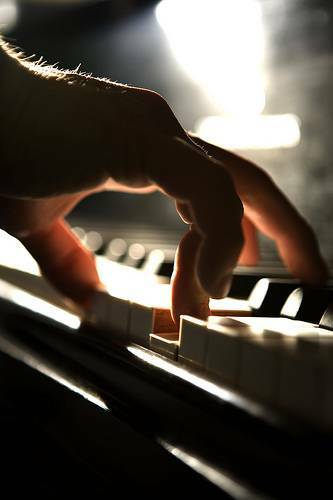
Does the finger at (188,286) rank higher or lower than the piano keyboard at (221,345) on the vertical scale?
higher

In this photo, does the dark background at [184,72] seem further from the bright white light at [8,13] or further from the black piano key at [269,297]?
the black piano key at [269,297]

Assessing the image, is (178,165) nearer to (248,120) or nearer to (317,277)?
(317,277)

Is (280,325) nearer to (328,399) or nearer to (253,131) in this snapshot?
(328,399)

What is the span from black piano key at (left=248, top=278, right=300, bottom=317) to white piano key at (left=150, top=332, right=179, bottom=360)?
0.12 meters

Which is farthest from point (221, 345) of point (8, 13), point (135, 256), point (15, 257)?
point (8, 13)

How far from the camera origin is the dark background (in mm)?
1072

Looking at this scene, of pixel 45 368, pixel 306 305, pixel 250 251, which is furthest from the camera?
pixel 250 251

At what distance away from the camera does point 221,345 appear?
1.79ft

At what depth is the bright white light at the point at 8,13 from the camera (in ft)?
5.33

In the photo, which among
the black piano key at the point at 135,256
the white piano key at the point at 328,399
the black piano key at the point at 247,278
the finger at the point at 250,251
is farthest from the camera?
the black piano key at the point at 135,256

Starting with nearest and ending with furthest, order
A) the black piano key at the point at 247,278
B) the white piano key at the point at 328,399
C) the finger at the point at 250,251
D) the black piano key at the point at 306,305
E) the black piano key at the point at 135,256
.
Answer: the white piano key at the point at 328,399 < the black piano key at the point at 306,305 < the black piano key at the point at 247,278 < the finger at the point at 250,251 < the black piano key at the point at 135,256

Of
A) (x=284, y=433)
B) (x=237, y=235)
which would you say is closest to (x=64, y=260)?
(x=237, y=235)

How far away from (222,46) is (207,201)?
0.73 metres

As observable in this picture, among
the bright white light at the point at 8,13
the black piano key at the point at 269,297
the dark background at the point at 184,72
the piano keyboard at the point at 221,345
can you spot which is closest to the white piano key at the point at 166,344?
the piano keyboard at the point at 221,345
